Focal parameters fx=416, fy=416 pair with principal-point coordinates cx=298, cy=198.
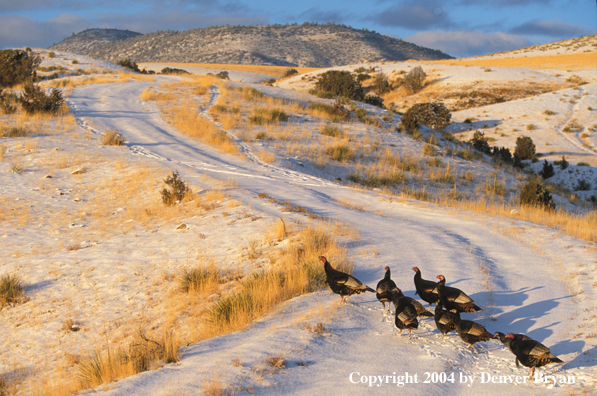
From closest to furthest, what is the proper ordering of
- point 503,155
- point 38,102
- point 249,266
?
1. point 249,266
2. point 38,102
3. point 503,155

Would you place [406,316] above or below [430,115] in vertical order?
below

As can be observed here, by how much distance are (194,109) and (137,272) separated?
649 inches

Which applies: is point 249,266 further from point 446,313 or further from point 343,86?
point 343,86

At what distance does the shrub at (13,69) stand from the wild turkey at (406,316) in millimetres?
27545

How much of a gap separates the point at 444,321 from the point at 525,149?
2609cm

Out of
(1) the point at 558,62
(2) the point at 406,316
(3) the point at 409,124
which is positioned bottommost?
(2) the point at 406,316

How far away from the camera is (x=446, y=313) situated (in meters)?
4.57

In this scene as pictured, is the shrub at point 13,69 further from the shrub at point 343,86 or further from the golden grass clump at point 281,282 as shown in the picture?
the golden grass clump at point 281,282

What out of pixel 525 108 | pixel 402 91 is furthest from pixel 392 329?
pixel 402 91

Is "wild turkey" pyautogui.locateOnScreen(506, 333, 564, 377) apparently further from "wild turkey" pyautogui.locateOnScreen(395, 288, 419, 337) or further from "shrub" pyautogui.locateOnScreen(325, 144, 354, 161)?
"shrub" pyautogui.locateOnScreen(325, 144, 354, 161)

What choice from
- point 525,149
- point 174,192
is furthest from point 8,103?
point 525,149

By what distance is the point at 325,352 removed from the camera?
4195 mm

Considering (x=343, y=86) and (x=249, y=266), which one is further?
(x=343, y=86)

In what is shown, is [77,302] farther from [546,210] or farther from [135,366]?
[546,210]
